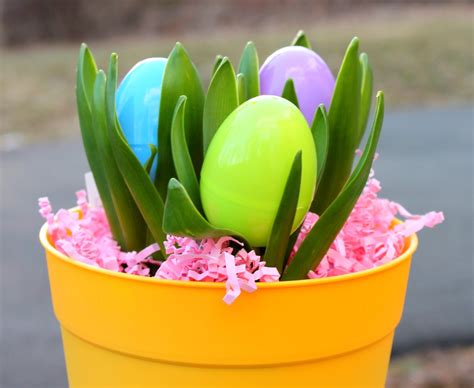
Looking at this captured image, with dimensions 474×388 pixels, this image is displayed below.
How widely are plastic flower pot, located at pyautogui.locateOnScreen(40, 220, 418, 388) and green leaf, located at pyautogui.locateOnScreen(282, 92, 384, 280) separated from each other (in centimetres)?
5

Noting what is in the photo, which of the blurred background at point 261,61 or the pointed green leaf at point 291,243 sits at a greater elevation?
the pointed green leaf at point 291,243

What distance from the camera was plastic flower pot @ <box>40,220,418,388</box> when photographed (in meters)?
0.56

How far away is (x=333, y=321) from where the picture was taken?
582 mm

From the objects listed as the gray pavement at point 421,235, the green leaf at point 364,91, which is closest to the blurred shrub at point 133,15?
the gray pavement at point 421,235

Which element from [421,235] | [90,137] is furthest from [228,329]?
[421,235]

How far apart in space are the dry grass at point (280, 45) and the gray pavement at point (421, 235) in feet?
1.64

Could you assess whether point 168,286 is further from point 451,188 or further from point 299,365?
point 451,188

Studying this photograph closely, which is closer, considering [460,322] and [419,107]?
[460,322]

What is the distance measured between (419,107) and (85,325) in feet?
14.0

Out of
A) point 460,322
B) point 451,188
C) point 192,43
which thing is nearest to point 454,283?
point 460,322

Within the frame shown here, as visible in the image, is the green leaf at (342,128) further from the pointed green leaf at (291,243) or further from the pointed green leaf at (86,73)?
the pointed green leaf at (86,73)

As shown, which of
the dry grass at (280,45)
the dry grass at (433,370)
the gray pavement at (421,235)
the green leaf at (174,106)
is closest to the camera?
the green leaf at (174,106)

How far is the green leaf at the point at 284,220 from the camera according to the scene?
540 millimetres

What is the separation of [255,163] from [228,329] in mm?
133
